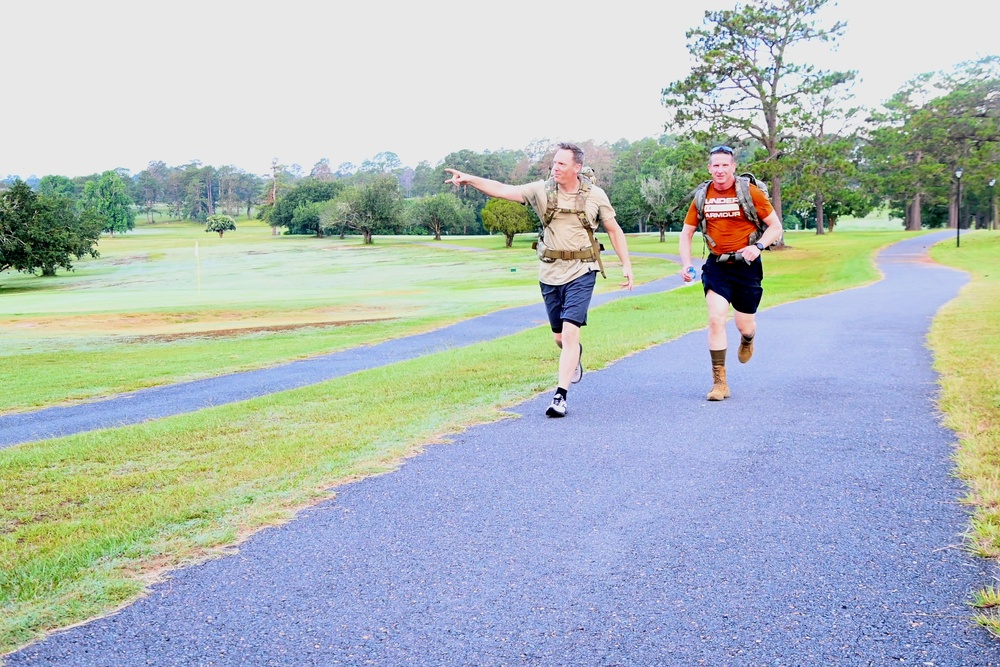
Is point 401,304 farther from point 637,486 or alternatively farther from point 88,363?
point 637,486

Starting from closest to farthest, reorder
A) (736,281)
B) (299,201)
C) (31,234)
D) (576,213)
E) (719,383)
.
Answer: (576,213)
(719,383)
(736,281)
(31,234)
(299,201)

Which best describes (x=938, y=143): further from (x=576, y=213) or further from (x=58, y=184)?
(x=58, y=184)

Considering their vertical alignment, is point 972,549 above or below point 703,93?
below

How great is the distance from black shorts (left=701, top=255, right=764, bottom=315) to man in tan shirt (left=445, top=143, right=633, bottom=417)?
3.47ft

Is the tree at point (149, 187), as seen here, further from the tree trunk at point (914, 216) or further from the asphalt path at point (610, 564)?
the asphalt path at point (610, 564)

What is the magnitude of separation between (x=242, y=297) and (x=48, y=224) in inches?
1111

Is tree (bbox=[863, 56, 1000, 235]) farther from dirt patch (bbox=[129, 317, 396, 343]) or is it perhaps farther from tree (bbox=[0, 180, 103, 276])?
tree (bbox=[0, 180, 103, 276])

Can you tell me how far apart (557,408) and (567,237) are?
141 cm

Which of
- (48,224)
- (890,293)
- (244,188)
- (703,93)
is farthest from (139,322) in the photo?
(244,188)

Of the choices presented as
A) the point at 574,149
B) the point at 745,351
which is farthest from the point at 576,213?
the point at 745,351

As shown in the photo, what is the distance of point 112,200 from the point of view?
134m

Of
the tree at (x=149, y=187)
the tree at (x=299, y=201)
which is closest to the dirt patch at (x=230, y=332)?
the tree at (x=299, y=201)

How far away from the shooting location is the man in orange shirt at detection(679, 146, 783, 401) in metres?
7.45

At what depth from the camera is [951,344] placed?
1099 cm
